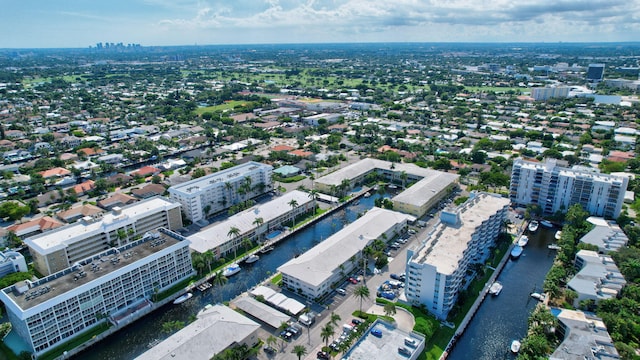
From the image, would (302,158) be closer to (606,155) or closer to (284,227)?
(284,227)

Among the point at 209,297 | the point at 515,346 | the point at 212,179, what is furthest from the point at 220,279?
the point at 515,346

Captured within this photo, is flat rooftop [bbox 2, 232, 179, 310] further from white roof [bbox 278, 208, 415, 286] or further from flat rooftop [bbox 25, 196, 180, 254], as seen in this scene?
white roof [bbox 278, 208, 415, 286]

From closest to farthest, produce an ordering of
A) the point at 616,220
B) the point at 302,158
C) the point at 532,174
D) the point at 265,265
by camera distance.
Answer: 1. the point at 265,265
2. the point at 616,220
3. the point at 532,174
4. the point at 302,158

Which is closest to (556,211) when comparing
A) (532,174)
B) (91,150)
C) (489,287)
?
(532,174)

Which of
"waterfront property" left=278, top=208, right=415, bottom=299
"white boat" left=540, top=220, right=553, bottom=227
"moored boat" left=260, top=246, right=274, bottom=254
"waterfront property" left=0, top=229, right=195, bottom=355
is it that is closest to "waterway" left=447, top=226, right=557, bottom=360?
"white boat" left=540, top=220, right=553, bottom=227

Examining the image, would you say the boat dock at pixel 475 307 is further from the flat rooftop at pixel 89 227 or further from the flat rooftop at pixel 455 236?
the flat rooftop at pixel 89 227
